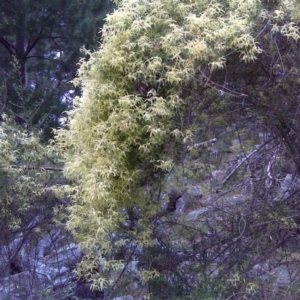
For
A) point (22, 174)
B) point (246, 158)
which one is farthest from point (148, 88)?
point (22, 174)

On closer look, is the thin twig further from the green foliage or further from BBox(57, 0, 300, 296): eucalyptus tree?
the green foliage

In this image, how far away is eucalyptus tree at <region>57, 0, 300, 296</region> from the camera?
3.62m

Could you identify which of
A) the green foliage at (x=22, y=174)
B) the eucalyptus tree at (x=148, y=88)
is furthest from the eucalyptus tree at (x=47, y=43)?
the eucalyptus tree at (x=148, y=88)

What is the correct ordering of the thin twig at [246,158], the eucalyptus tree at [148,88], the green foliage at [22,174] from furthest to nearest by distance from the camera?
1. the green foliage at [22,174]
2. the thin twig at [246,158]
3. the eucalyptus tree at [148,88]

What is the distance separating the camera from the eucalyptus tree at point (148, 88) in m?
3.62

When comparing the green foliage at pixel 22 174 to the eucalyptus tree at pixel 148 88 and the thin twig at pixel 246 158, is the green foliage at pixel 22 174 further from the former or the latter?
the thin twig at pixel 246 158

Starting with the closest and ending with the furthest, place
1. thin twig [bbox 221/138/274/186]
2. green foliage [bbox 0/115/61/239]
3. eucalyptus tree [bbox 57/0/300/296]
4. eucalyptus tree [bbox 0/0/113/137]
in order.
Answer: eucalyptus tree [bbox 57/0/300/296] < thin twig [bbox 221/138/274/186] < green foliage [bbox 0/115/61/239] < eucalyptus tree [bbox 0/0/113/137]

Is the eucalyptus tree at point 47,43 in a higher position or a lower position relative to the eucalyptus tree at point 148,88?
higher

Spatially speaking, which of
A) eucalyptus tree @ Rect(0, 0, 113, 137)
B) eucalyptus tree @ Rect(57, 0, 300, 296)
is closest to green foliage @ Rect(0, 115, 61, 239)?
eucalyptus tree @ Rect(57, 0, 300, 296)

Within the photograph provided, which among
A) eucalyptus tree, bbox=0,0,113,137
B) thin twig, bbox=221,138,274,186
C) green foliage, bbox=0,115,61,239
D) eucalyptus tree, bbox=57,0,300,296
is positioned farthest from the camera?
eucalyptus tree, bbox=0,0,113,137

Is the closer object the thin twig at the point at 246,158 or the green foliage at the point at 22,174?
the thin twig at the point at 246,158

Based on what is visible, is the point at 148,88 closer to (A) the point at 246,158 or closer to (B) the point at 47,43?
(A) the point at 246,158

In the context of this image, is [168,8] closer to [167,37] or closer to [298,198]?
[167,37]

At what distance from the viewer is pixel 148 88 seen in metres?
3.76
